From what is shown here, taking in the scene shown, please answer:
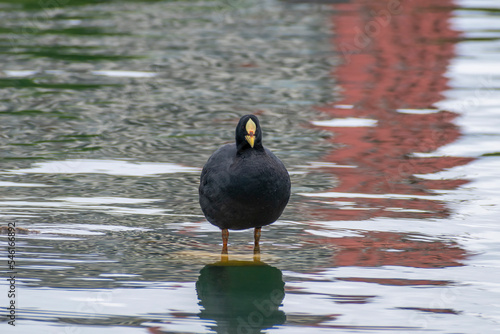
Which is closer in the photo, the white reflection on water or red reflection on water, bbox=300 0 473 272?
red reflection on water, bbox=300 0 473 272

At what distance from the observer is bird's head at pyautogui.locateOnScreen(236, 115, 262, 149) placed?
6133 mm

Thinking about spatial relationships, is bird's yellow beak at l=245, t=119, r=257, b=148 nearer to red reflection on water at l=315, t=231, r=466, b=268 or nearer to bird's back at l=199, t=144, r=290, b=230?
bird's back at l=199, t=144, r=290, b=230

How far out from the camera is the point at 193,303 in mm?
5570

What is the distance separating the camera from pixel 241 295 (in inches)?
227

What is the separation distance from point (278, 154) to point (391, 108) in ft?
10.1

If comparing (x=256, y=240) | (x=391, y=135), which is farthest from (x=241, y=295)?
(x=391, y=135)

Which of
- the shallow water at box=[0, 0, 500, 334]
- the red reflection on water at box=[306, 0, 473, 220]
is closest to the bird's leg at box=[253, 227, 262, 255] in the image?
the shallow water at box=[0, 0, 500, 334]

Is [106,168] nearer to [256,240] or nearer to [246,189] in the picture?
[256,240]

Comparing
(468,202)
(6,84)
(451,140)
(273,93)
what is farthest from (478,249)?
(6,84)

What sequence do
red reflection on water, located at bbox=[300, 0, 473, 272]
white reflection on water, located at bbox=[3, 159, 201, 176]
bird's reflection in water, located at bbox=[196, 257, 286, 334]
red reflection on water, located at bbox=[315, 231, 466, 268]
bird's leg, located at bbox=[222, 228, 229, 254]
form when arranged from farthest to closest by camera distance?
white reflection on water, located at bbox=[3, 159, 201, 176] < red reflection on water, located at bbox=[300, 0, 473, 272] < bird's leg, located at bbox=[222, 228, 229, 254] < red reflection on water, located at bbox=[315, 231, 466, 268] < bird's reflection in water, located at bbox=[196, 257, 286, 334]

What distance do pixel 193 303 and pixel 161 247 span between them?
1.10 meters

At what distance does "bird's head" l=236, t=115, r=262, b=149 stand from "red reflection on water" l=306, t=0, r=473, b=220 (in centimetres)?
147

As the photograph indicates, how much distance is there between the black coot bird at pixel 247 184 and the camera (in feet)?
20.0

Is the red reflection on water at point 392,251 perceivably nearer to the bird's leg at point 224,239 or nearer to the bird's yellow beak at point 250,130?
the bird's leg at point 224,239
